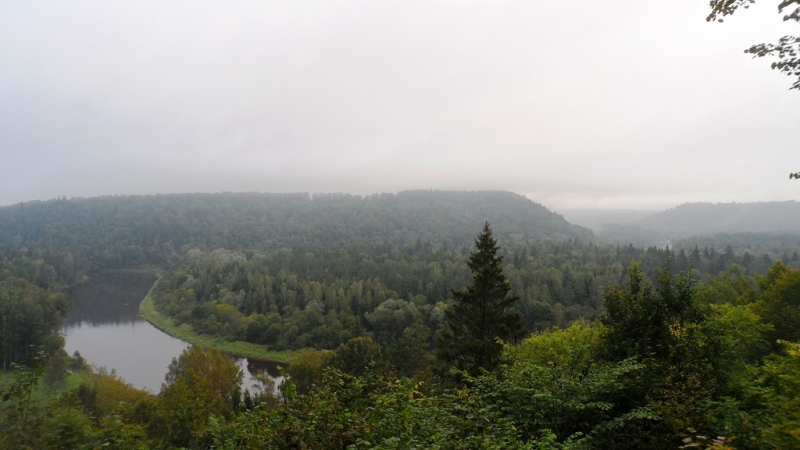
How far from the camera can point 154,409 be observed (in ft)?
79.0

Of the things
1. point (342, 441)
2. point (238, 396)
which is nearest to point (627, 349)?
point (342, 441)

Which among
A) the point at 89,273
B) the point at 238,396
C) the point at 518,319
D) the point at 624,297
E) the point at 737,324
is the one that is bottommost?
the point at 89,273

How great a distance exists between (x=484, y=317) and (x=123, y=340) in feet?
220

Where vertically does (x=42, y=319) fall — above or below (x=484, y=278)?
below

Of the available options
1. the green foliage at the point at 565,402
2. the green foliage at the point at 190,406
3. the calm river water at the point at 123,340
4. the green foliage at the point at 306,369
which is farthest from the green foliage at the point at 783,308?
the calm river water at the point at 123,340

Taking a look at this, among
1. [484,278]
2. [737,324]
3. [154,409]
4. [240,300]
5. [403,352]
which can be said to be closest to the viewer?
[737,324]

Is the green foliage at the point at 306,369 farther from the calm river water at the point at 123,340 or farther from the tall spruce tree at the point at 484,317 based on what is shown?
the tall spruce tree at the point at 484,317

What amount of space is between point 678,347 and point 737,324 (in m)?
6.18

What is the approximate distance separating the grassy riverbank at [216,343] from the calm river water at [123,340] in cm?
103

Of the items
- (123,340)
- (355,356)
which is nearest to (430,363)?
(355,356)

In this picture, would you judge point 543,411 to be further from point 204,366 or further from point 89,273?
point 89,273

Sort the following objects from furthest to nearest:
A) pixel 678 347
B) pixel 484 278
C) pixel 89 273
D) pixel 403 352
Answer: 1. pixel 89 273
2. pixel 403 352
3. pixel 484 278
4. pixel 678 347

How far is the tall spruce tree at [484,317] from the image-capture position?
1914cm

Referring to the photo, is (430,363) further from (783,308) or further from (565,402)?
(565,402)
